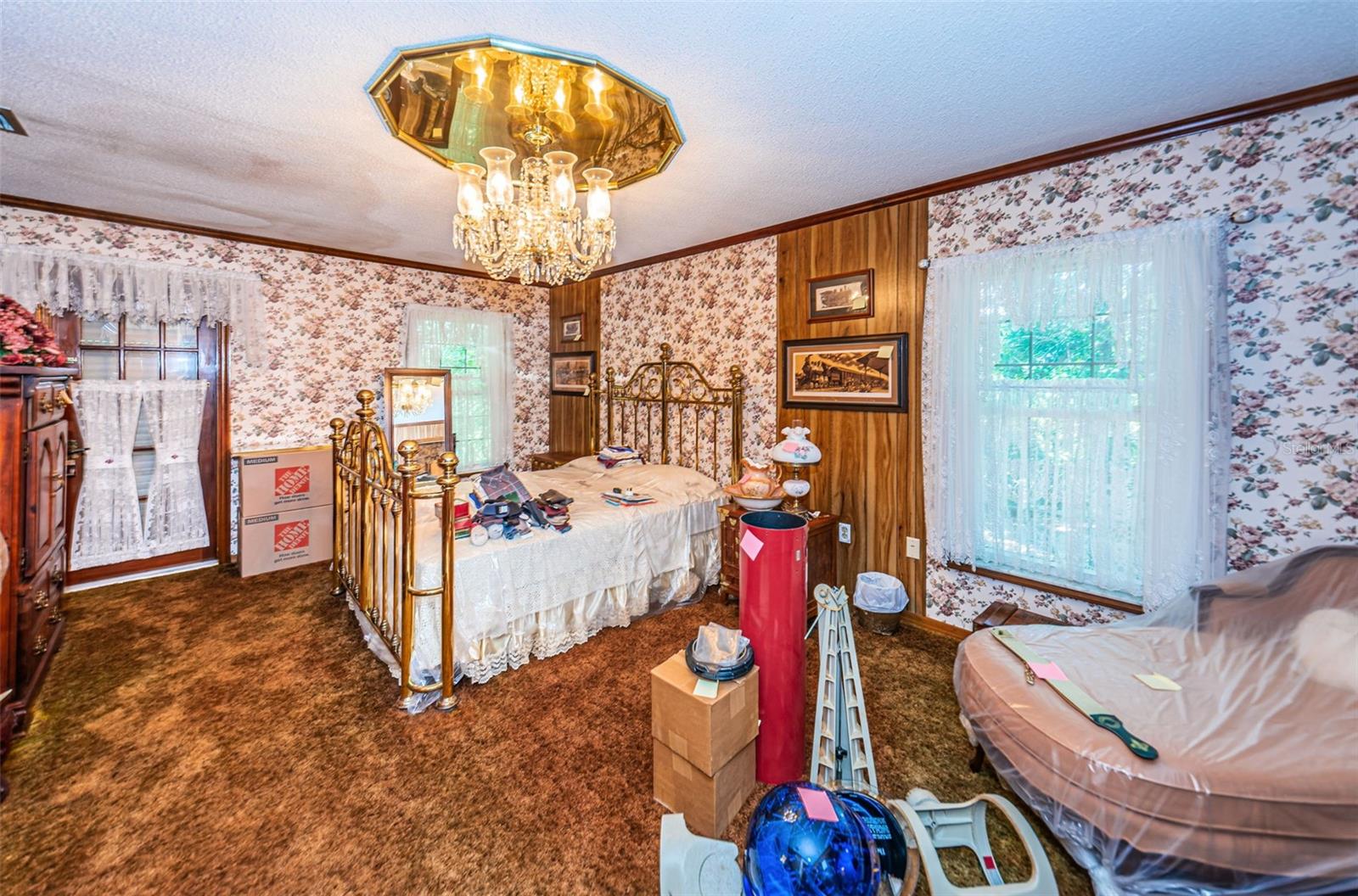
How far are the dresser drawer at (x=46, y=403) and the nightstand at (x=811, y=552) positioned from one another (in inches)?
131

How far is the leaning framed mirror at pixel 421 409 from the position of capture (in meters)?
4.76

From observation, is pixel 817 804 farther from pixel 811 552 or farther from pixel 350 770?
pixel 811 552

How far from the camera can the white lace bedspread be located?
7.99 ft

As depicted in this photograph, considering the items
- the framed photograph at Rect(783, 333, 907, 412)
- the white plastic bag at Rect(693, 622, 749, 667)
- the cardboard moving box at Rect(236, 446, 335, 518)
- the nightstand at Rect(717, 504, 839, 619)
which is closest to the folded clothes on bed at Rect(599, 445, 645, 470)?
the nightstand at Rect(717, 504, 839, 619)

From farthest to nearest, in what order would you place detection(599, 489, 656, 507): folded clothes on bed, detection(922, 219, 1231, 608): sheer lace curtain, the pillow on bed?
detection(599, 489, 656, 507): folded clothes on bed
detection(922, 219, 1231, 608): sheer lace curtain
the pillow on bed

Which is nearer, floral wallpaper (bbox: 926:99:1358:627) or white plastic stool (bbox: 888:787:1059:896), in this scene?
white plastic stool (bbox: 888:787:1059:896)

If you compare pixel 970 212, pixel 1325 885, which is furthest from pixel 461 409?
pixel 1325 885

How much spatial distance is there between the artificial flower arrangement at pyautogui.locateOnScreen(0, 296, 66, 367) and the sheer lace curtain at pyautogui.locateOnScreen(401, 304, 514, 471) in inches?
104

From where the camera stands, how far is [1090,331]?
2.42m

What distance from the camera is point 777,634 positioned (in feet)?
5.98

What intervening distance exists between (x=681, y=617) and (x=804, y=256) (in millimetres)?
2516

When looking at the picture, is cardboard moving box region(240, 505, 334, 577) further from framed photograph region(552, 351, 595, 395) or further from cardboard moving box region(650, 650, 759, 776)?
cardboard moving box region(650, 650, 759, 776)

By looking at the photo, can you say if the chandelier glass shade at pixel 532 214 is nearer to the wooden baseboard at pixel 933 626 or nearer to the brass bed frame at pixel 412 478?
the brass bed frame at pixel 412 478

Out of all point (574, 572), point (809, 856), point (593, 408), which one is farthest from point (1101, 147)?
point (593, 408)
